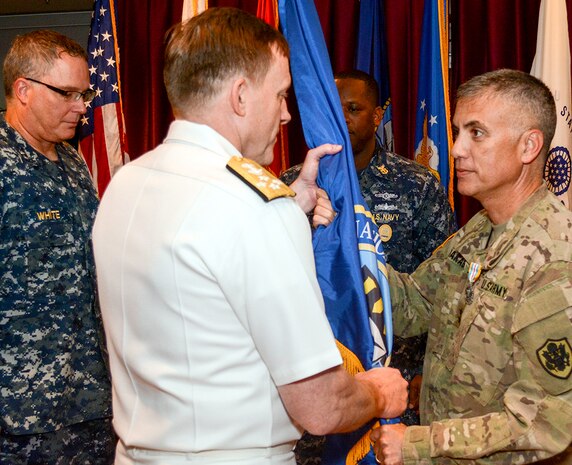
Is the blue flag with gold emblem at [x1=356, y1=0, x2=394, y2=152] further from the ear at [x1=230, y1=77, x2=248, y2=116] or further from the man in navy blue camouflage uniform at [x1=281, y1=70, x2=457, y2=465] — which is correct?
the ear at [x1=230, y1=77, x2=248, y2=116]

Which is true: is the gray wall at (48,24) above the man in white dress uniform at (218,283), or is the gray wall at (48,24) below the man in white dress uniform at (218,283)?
above

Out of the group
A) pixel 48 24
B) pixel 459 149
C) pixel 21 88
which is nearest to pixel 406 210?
pixel 459 149

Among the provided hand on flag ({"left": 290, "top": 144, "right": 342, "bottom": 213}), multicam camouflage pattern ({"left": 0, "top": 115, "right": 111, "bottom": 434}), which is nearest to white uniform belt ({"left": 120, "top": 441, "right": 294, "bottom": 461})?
hand on flag ({"left": 290, "top": 144, "right": 342, "bottom": 213})

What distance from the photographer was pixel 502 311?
1.72 metres

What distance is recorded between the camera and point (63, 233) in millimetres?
2533

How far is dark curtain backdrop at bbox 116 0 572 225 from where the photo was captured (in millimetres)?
3711

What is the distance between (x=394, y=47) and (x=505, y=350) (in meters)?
2.53

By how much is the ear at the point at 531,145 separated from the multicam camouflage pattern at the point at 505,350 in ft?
0.30

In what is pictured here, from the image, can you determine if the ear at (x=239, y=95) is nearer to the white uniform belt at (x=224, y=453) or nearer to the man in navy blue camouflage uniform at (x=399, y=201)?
the white uniform belt at (x=224, y=453)

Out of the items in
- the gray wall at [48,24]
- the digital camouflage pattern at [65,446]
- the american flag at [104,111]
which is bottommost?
the digital camouflage pattern at [65,446]

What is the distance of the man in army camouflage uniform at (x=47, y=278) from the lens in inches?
94.7

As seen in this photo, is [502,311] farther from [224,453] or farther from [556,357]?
[224,453]

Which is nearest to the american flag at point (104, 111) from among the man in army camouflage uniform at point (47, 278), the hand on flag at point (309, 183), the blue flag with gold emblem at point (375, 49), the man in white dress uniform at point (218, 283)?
the man in army camouflage uniform at point (47, 278)

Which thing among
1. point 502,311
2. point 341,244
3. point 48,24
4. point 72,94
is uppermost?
point 48,24
